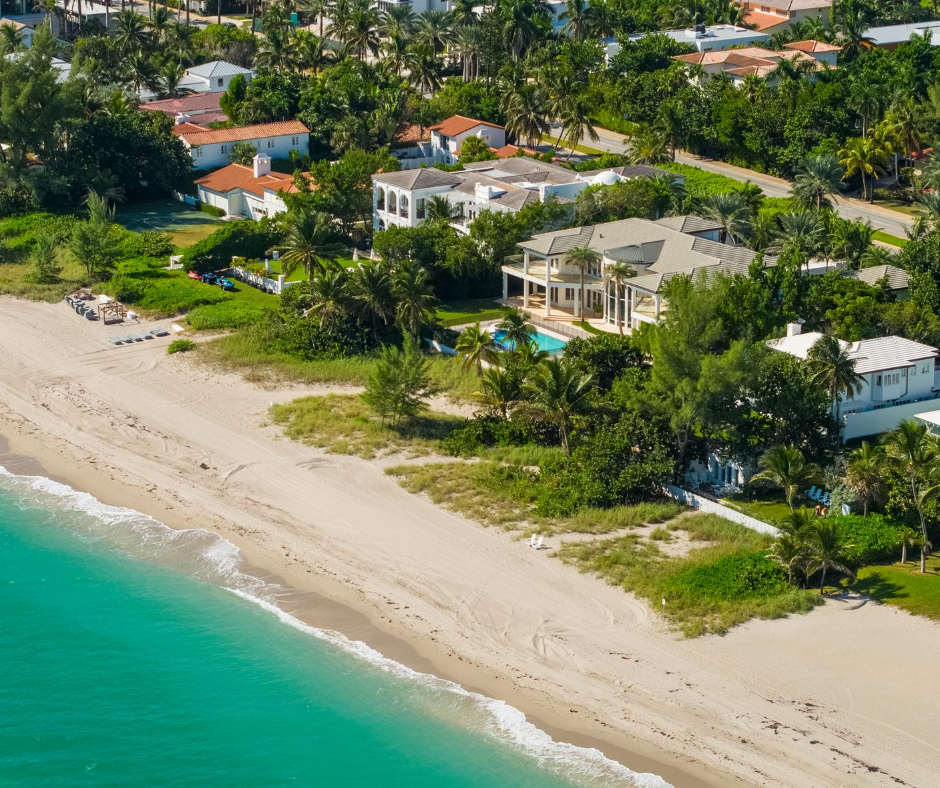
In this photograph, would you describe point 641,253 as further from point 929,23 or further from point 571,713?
point 929,23

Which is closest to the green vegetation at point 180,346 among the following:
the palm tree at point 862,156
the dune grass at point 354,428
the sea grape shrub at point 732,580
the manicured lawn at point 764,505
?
the dune grass at point 354,428

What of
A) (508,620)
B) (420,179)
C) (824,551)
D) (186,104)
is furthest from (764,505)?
(186,104)

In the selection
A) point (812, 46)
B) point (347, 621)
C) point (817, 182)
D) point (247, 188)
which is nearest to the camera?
point (347, 621)

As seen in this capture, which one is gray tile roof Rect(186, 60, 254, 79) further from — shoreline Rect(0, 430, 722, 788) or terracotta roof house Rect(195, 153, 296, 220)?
shoreline Rect(0, 430, 722, 788)

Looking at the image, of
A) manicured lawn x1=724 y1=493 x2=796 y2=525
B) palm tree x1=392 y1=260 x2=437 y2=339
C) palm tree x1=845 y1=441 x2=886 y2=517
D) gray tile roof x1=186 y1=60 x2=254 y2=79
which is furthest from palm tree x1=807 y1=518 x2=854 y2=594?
gray tile roof x1=186 y1=60 x2=254 y2=79

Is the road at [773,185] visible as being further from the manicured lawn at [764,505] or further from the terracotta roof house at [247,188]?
the manicured lawn at [764,505]

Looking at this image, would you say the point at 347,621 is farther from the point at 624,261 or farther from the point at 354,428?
the point at 624,261
